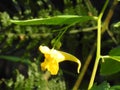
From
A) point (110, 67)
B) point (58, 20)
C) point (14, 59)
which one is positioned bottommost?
point (14, 59)

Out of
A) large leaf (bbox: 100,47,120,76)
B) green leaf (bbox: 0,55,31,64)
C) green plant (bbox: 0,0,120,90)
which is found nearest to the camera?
green plant (bbox: 0,0,120,90)

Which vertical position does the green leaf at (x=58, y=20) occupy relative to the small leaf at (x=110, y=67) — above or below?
above

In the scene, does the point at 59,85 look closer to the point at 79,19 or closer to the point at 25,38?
the point at 25,38

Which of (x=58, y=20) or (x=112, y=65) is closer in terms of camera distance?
(x=58, y=20)

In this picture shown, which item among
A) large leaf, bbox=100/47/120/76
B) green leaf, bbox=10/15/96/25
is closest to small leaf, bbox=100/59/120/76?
large leaf, bbox=100/47/120/76

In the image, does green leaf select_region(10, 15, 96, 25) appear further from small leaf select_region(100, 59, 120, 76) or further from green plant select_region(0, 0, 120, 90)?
small leaf select_region(100, 59, 120, 76)

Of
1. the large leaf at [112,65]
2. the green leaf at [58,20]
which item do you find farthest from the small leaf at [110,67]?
the green leaf at [58,20]

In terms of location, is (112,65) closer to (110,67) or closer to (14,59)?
(110,67)

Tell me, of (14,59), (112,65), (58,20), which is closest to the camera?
(58,20)

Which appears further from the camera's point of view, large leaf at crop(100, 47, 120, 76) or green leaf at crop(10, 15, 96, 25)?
large leaf at crop(100, 47, 120, 76)

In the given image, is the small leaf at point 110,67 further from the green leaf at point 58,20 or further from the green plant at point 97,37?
the green leaf at point 58,20

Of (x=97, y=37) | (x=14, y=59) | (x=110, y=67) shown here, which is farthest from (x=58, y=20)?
(x=14, y=59)

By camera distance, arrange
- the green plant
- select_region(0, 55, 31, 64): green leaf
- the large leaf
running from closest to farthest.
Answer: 1. the green plant
2. the large leaf
3. select_region(0, 55, 31, 64): green leaf
